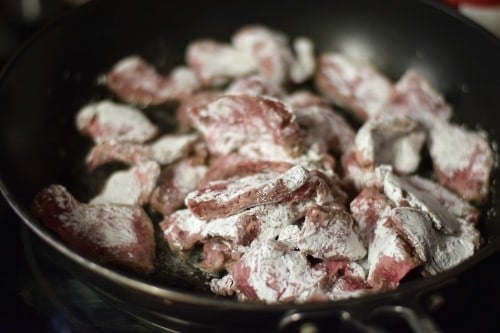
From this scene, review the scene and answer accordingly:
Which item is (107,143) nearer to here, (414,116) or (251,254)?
(251,254)

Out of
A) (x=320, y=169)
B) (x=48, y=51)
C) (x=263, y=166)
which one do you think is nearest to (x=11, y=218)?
(x=48, y=51)

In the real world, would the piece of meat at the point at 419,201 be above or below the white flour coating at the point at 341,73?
below

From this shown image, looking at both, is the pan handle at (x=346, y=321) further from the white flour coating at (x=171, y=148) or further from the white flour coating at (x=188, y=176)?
the white flour coating at (x=171, y=148)

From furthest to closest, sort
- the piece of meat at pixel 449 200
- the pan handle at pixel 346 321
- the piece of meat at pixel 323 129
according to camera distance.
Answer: the piece of meat at pixel 323 129 → the piece of meat at pixel 449 200 → the pan handle at pixel 346 321

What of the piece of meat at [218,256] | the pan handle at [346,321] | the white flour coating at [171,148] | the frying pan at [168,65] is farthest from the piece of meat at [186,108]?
the pan handle at [346,321]

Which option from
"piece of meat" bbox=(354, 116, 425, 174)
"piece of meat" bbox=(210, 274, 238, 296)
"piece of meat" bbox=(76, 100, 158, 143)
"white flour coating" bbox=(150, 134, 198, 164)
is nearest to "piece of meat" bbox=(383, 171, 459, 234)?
"piece of meat" bbox=(354, 116, 425, 174)

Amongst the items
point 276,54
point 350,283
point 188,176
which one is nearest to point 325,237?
point 350,283

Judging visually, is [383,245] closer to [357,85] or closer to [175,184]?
[175,184]
